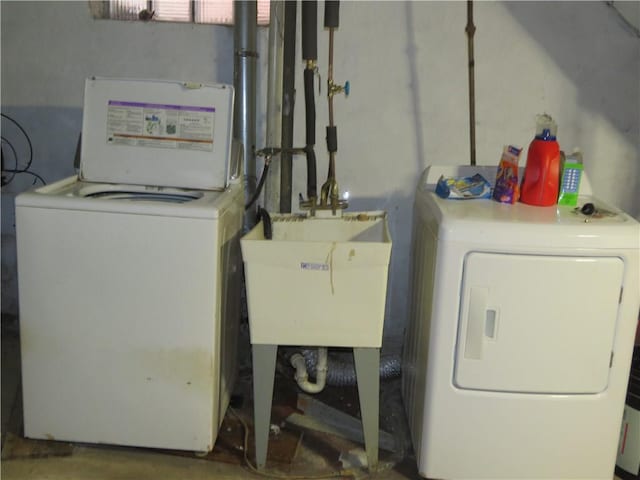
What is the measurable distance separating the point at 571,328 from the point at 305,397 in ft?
3.52

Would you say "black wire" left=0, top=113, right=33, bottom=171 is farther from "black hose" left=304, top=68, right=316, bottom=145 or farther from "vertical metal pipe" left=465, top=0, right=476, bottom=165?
"vertical metal pipe" left=465, top=0, right=476, bottom=165

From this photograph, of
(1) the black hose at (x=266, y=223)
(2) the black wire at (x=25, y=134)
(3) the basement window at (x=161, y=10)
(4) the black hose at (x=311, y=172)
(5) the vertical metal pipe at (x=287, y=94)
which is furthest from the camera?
(2) the black wire at (x=25, y=134)

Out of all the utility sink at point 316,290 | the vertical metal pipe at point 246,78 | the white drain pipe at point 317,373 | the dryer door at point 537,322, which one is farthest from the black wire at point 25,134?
the dryer door at point 537,322

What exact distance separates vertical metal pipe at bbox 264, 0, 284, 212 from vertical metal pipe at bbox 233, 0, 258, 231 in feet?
0.30

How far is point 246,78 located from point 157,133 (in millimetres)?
438

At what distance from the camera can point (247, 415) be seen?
86.4 inches

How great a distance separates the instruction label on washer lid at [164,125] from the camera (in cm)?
209

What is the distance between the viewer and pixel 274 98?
2.28 metres

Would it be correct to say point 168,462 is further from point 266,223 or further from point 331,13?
point 331,13

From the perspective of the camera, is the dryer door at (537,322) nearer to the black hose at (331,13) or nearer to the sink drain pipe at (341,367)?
the sink drain pipe at (341,367)

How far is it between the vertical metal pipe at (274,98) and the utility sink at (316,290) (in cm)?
58

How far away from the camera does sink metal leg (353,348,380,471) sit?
1825 mm

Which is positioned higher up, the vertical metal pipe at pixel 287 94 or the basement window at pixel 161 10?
the basement window at pixel 161 10

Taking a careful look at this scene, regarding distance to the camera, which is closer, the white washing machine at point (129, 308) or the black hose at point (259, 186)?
the white washing machine at point (129, 308)
